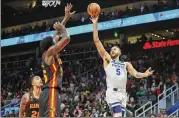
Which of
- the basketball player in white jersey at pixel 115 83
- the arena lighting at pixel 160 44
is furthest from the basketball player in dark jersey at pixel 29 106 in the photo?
the arena lighting at pixel 160 44

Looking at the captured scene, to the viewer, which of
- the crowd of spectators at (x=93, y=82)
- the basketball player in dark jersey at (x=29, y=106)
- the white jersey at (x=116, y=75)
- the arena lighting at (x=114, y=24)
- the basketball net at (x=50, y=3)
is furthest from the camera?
the basketball net at (x=50, y=3)

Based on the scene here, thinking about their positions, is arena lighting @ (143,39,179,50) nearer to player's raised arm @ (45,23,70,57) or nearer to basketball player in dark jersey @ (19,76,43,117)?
basketball player in dark jersey @ (19,76,43,117)

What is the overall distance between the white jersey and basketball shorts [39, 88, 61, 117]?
55.7 inches

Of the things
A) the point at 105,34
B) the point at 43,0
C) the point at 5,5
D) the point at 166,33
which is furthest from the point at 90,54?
the point at 5,5

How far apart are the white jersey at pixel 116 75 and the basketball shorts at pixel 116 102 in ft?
0.36

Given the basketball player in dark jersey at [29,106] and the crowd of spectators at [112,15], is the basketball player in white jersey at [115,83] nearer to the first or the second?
the basketball player in dark jersey at [29,106]

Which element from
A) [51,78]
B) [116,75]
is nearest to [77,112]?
[116,75]

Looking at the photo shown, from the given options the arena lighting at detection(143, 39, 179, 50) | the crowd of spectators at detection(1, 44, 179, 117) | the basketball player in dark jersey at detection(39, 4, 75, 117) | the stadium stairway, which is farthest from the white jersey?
the arena lighting at detection(143, 39, 179, 50)

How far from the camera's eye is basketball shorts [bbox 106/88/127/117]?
7.17m

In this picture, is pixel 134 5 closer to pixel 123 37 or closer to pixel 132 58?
pixel 123 37

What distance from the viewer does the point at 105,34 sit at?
95.9ft

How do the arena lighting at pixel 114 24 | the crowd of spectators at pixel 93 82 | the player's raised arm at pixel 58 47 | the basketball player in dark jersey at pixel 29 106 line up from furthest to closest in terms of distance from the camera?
the arena lighting at pixel 114 24
the crowd of spectators at pixel 93 82
the basketball player in dark jersey at pixel 29 106
the player's raised arm at pixel 58 47

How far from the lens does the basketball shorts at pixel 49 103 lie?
616 cm

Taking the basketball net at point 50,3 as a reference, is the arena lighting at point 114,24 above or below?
below
